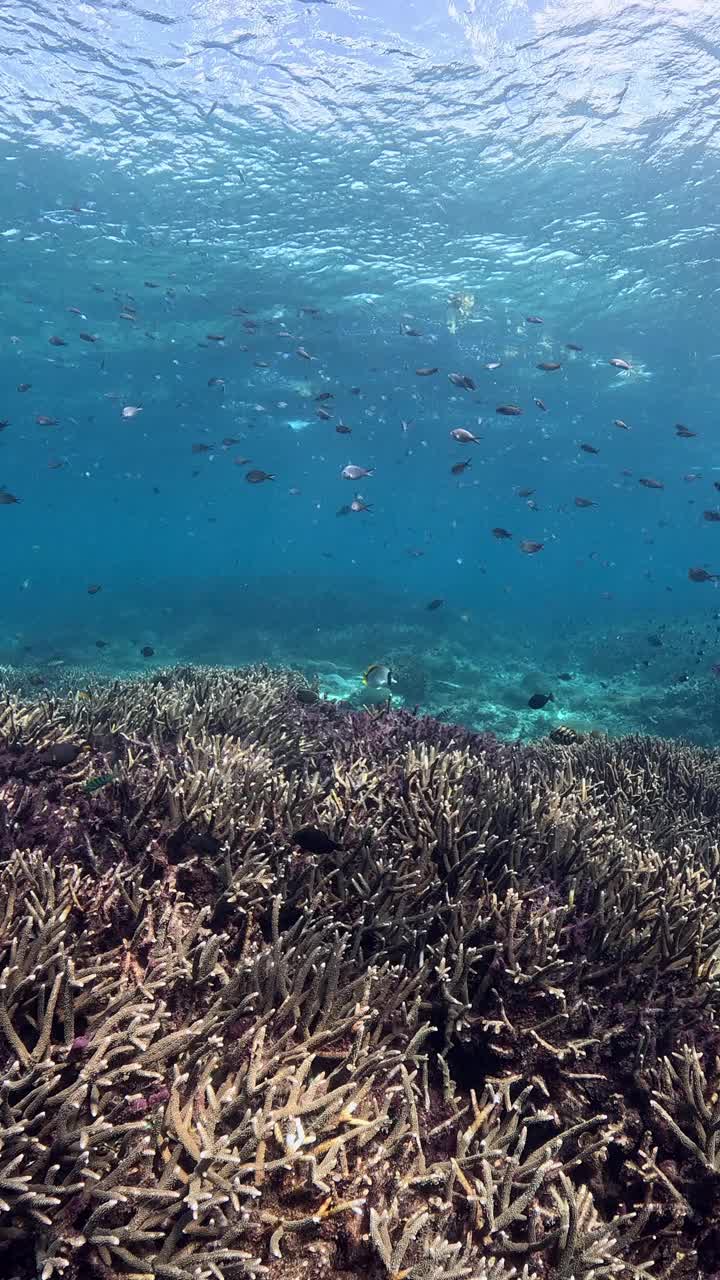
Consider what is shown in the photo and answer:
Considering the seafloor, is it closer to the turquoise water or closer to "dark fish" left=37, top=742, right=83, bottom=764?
the turquoise water

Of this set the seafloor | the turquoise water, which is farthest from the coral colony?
the turquoise water

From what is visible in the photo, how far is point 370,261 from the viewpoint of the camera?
27875 mm

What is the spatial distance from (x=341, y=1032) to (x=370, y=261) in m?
30.7

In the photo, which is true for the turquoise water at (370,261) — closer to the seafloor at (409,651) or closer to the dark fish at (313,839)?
the seafloor at (409,651)

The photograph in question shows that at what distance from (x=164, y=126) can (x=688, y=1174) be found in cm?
2634

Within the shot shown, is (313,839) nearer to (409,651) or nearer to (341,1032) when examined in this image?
(341,1032)

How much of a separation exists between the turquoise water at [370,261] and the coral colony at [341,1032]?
380 inches

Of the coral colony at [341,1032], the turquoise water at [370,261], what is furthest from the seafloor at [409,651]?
the coral colony at [341,1032]

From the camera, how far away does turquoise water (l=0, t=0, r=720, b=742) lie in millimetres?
17938

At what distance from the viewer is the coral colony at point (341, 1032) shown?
2271 mm

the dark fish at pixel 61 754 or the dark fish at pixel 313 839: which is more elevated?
the dark fish at pixel 61 754

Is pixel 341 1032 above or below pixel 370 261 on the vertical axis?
below

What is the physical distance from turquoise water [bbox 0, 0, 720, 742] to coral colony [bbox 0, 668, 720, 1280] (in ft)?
31.7

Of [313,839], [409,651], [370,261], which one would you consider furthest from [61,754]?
[370,261]
